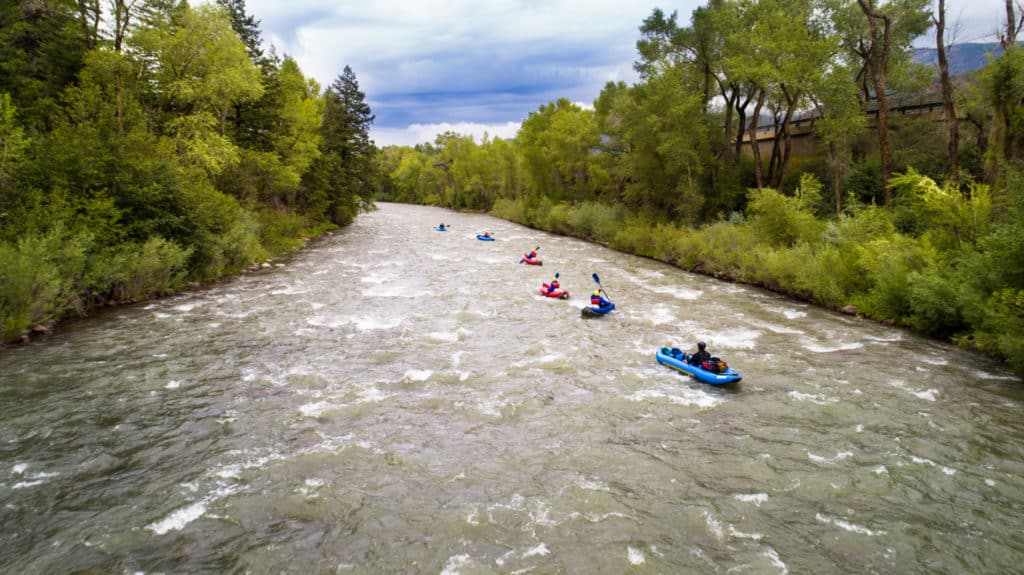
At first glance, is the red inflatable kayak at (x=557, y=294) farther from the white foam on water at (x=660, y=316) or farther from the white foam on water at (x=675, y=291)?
the white foam on water at (x=675, y=291)

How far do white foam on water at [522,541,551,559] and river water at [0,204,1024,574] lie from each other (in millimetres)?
20

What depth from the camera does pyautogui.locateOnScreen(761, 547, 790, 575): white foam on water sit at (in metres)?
5.66

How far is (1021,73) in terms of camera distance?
15.8 metres

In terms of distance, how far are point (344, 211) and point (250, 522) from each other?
42.5 meters

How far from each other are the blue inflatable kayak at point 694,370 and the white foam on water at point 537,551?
6.09 m

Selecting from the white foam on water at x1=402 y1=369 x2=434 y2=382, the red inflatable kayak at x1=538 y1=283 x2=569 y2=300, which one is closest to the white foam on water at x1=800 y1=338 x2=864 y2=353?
the red inflatable kayak at x1=538 y1=283 x2=569 y2=300

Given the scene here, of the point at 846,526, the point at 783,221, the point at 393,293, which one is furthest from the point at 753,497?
the point at 783,221

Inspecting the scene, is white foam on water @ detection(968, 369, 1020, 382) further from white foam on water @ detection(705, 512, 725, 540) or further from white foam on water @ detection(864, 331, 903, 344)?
white foam on water @ detection(705, 512, 725, 540)

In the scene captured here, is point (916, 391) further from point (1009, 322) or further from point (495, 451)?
point (495, 451)

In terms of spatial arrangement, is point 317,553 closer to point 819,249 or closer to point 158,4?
point 819,249

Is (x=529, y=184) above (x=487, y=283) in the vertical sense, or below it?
above

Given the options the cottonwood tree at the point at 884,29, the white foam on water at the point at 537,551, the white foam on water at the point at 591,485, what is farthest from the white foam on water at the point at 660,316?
the cottonwood tree at the point at 884,29

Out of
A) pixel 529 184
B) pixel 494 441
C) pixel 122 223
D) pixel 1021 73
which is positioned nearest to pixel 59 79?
pixel 122 223

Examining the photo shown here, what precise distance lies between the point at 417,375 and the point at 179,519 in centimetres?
540
